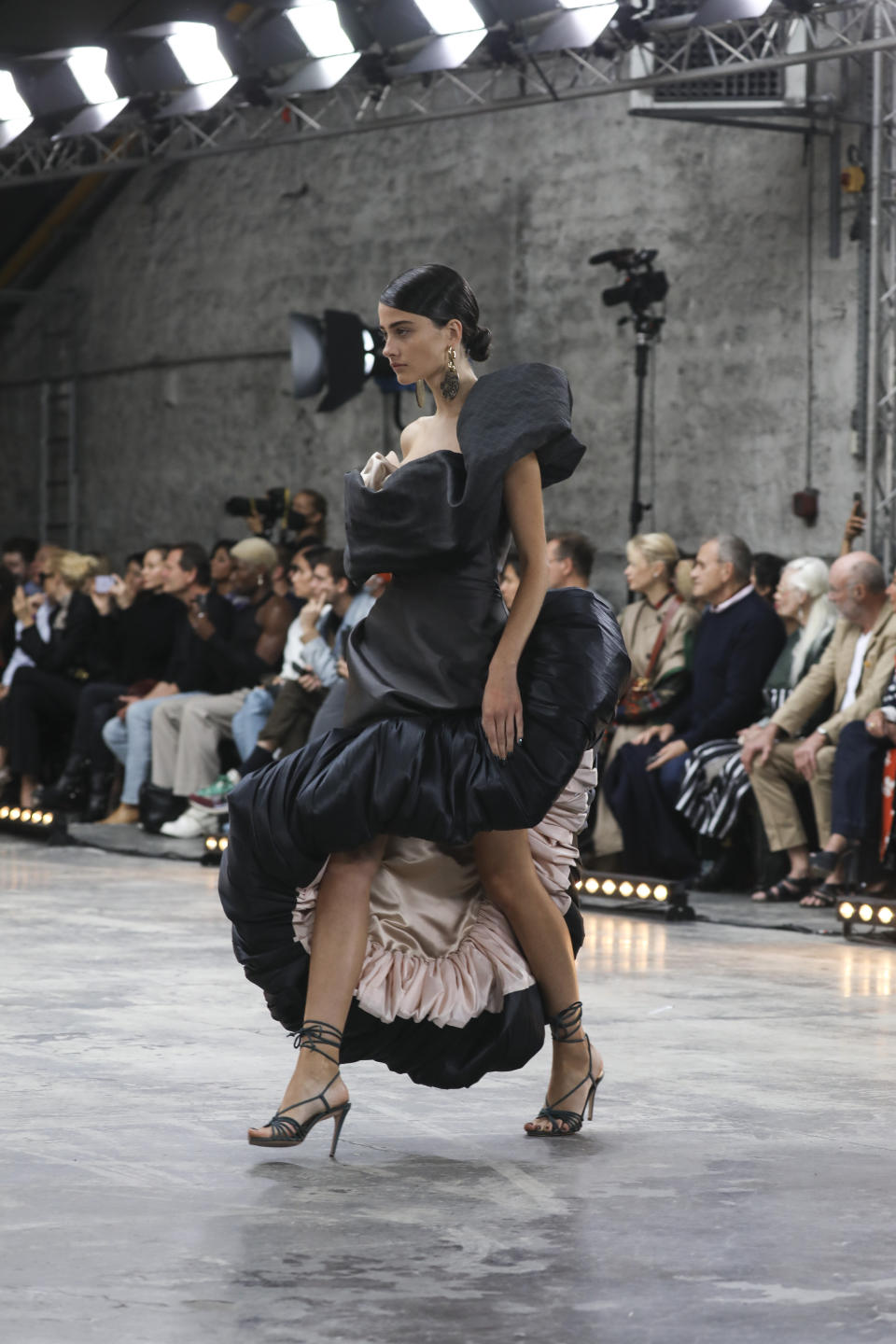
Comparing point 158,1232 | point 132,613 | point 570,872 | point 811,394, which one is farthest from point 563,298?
point 158,1232

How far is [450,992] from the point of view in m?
3.08

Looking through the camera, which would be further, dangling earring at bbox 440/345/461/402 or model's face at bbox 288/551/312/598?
model's face at bbox 288/551/312/598

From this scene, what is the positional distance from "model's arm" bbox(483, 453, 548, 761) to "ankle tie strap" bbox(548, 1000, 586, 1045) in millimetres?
468

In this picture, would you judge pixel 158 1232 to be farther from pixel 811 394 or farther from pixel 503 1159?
pixel 811 394

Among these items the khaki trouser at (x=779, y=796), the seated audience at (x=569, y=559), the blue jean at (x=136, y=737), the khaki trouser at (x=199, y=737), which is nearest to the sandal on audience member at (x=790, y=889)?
the khaki trouser at (x=779, y=796)

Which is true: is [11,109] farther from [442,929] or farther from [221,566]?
[442,929]

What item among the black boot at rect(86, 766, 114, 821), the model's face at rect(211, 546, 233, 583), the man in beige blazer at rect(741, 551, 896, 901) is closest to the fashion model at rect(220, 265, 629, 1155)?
the man in beige blazer at rect(741, 551, 896, 901)

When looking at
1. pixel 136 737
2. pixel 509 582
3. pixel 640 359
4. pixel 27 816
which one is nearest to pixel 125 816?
pixel 136 737

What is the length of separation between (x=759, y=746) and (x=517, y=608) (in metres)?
3.88

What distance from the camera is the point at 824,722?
6730mm

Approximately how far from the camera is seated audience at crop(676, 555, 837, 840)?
6914 millimetres

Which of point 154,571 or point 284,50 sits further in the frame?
point 284,50

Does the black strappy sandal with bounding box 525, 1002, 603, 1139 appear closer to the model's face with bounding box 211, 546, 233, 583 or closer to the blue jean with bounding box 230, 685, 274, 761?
the blue jean with bounding box 230, 685, 274, 761

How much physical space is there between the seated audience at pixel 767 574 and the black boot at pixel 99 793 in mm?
3375
